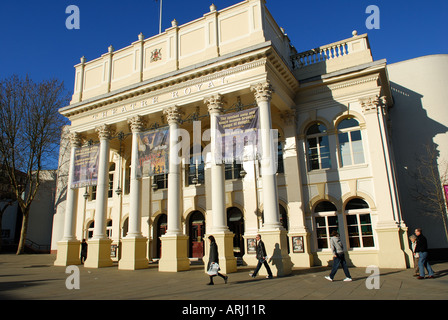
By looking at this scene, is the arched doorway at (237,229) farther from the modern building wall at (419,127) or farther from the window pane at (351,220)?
the modern building wall at (419,127)

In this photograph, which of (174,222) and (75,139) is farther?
(75,139)

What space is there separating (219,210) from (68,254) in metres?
10.1

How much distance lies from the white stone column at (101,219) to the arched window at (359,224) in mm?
12407

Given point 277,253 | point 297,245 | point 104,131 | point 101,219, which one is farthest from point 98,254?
point 297,245

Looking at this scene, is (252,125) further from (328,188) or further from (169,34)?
(169,34)

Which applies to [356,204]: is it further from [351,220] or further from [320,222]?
[320,222]

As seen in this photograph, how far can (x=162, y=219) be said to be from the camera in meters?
20.4

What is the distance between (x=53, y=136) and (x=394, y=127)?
2438 cm

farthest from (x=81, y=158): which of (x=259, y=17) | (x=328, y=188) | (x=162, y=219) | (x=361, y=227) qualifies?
(x=361, y=227)

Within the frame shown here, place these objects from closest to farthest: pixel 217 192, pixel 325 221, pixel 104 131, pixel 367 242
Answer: pixel 217 192
pixel 367 242
pixel 325 221
pixel 104 131

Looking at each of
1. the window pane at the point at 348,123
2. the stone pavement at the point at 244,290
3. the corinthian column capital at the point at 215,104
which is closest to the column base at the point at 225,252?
the stone pavement at the point at 244,290

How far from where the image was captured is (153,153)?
52.7ft

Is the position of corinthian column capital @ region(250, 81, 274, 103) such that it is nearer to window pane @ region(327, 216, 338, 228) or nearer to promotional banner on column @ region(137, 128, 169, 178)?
promotional banner on column @ region(137, 128, 169, 178)

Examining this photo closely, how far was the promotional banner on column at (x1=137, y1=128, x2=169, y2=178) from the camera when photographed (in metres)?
15.7
